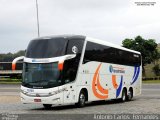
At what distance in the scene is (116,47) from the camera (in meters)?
28.5

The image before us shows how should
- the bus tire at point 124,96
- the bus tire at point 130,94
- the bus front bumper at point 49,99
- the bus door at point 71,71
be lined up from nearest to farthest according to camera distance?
the bus front bumper at point 49,99
the bus door at point 71,71
the bus tire at point 124,96
the bus tire at point 130,94

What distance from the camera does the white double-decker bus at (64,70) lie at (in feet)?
70.1

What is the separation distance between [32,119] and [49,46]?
21.3ft

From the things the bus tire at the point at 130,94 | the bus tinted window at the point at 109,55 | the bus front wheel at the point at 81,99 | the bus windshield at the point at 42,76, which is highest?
the bus tinted window at the point at 109,55

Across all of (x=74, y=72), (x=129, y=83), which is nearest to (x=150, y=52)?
(x=129, y=83)

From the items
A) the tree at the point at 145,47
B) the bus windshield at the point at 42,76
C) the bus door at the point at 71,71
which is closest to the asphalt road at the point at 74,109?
the bus door at the point at 71,71

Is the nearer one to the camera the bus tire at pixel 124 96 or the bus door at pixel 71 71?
the bus door at pixel 71 71

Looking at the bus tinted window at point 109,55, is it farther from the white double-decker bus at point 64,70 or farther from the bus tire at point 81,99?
the bus tire at point 81,99

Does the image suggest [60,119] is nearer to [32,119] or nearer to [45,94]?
[32,119]

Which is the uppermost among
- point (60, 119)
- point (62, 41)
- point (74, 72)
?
point (62, 41)

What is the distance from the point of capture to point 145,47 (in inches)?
3866

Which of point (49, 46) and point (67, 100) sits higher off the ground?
point (49, 46)

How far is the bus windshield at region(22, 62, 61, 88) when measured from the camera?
70.1ft

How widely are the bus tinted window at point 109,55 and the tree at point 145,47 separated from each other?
63.6 metres
